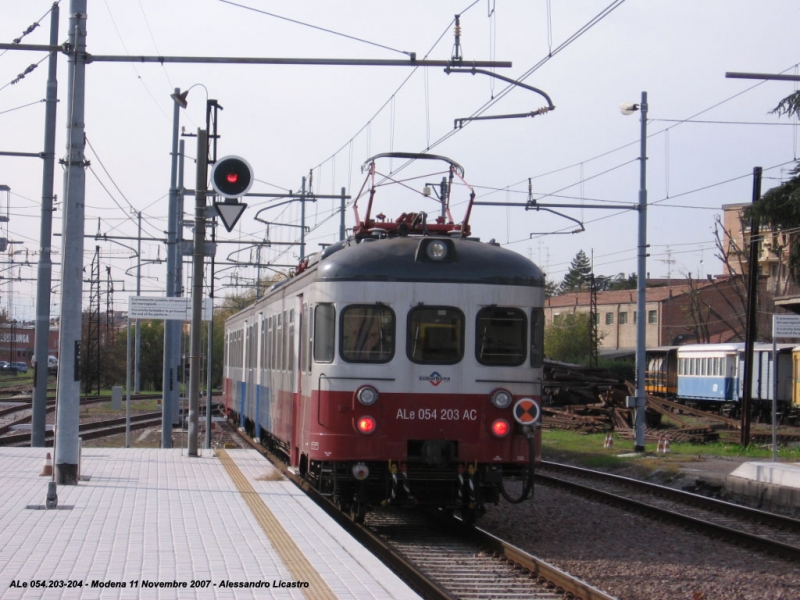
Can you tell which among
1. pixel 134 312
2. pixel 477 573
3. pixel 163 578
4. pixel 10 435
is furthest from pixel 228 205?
pixel 10 435

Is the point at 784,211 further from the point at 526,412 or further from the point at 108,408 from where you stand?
the point at 108,408

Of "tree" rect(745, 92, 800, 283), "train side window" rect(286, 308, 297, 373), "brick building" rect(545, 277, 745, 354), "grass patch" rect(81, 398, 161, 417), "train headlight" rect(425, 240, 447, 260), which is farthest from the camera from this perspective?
"brick building" rect(545, 277, 745, 354)

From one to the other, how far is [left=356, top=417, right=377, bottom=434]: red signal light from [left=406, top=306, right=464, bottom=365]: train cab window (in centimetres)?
79

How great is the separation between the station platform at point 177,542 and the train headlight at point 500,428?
1976mm

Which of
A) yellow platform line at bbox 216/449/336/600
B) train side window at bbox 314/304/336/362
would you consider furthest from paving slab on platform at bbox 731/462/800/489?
yellow platform line at bbox 216/449/336/600

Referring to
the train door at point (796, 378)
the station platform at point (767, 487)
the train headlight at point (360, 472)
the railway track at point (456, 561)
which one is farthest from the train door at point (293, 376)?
the train door at point (796, 378)

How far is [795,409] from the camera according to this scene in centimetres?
3759

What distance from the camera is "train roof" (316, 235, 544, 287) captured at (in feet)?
35.6

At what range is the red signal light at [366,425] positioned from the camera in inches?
415

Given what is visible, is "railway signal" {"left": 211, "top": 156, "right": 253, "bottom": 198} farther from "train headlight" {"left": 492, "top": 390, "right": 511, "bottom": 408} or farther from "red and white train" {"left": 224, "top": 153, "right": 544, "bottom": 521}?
"train headlight" {"left": 492, "top": 390, "right": 511, "bottom": 408}

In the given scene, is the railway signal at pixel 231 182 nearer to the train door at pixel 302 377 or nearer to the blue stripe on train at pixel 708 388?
the train door at pixel 302 377

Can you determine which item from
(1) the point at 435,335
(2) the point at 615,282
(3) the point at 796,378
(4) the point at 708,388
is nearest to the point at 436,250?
(1) the point at 435,335

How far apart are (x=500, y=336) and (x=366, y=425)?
1752mm

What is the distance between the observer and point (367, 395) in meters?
10.6
